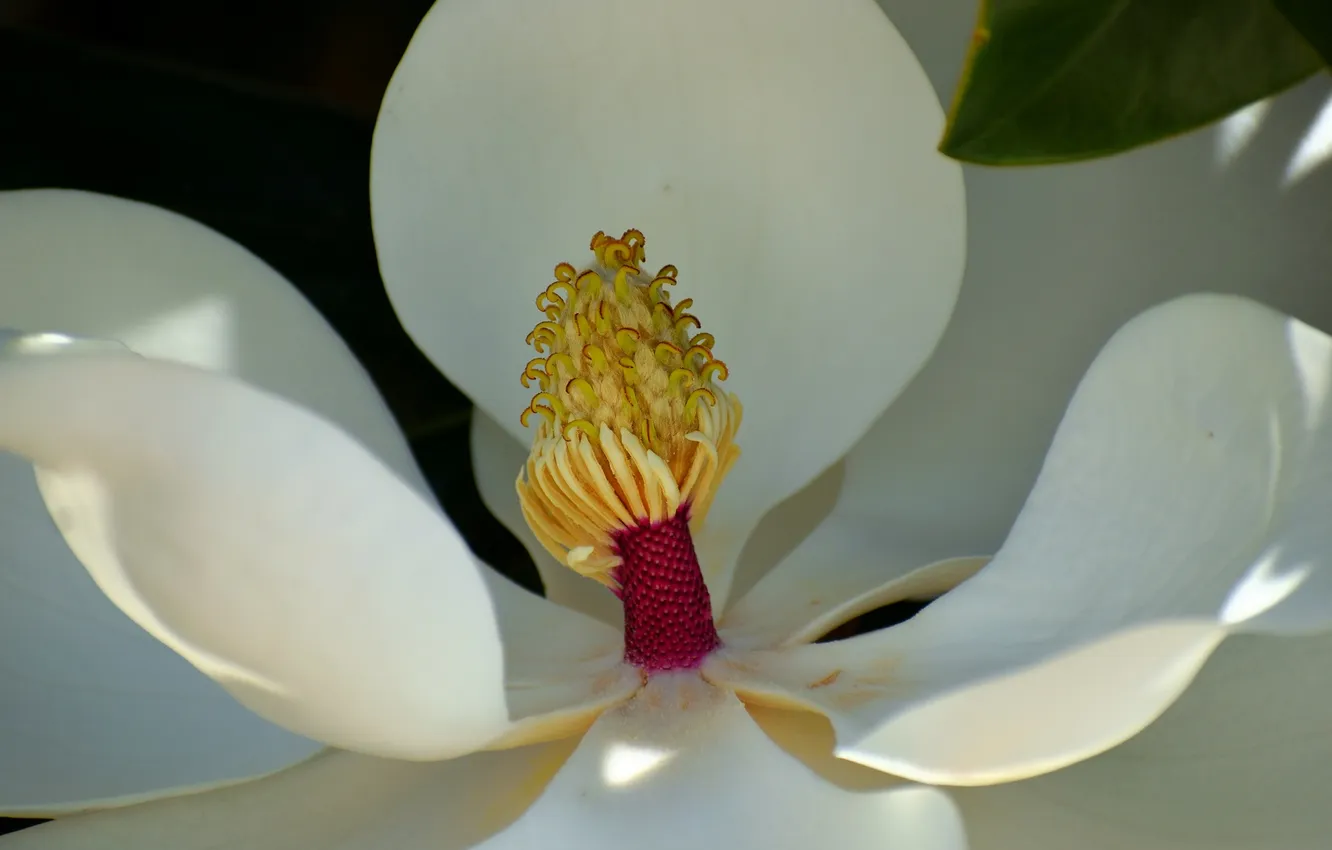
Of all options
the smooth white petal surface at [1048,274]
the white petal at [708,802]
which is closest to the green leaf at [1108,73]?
Result: the smooth white petal surface at [1048,274]

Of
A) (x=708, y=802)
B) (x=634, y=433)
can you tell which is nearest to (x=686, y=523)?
(x=634, y=433)

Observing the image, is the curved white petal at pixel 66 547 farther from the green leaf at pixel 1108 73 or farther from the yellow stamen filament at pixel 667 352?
the green leaf at pixel 1108 73

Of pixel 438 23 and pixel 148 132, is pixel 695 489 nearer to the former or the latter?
pixel 438 23

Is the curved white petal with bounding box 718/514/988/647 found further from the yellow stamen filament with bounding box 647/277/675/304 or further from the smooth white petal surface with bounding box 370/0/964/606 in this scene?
the yellow stamen filament with bounding box 647/277/675/304

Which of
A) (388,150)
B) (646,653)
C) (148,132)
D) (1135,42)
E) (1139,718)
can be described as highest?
(148,132)

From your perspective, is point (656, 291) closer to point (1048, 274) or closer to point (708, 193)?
point (708, 193)

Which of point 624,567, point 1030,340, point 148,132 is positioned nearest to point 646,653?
point 624,567

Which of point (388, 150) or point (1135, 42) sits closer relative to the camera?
point (1135, 42)
